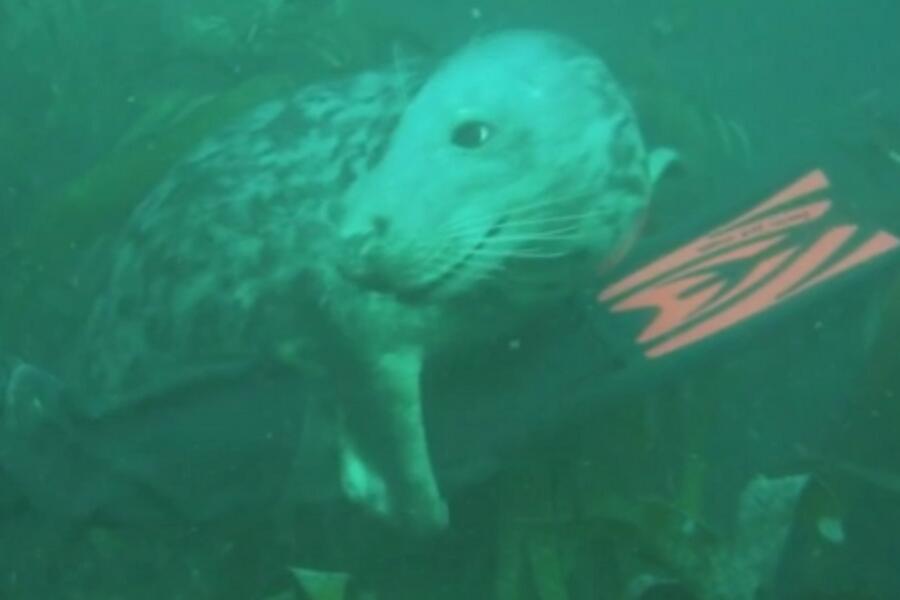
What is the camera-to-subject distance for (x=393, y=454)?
2203 millimetres

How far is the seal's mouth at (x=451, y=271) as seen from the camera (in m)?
2.20

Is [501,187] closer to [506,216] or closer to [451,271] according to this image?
[506,216]

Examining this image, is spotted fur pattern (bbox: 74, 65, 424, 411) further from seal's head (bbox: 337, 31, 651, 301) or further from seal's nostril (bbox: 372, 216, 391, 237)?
seal's nostril (bbox: 372, 216, 391, 237)

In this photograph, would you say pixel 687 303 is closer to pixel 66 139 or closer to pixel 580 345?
pixel 580 345

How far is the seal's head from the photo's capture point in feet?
7.16

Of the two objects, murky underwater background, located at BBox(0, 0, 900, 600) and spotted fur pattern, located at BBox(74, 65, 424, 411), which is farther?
spotted fur pattern, located at BBox(74, 65, 424, 411)

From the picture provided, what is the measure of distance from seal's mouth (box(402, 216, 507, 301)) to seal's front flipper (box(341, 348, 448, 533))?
180 mm

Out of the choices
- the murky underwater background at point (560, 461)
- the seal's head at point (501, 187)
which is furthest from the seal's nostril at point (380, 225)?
the murky underwater background at point (560, 461)

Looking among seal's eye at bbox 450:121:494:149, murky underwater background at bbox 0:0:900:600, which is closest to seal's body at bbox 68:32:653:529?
seal's eye at bbox 450:121:494:149

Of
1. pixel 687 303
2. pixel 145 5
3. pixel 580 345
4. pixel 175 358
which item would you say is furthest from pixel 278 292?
pixel 145 5

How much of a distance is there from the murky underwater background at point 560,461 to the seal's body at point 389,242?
0.15 m

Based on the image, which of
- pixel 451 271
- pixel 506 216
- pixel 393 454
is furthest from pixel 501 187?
pixel 393 454

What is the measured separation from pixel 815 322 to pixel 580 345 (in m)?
0.67

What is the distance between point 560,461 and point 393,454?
41cm
